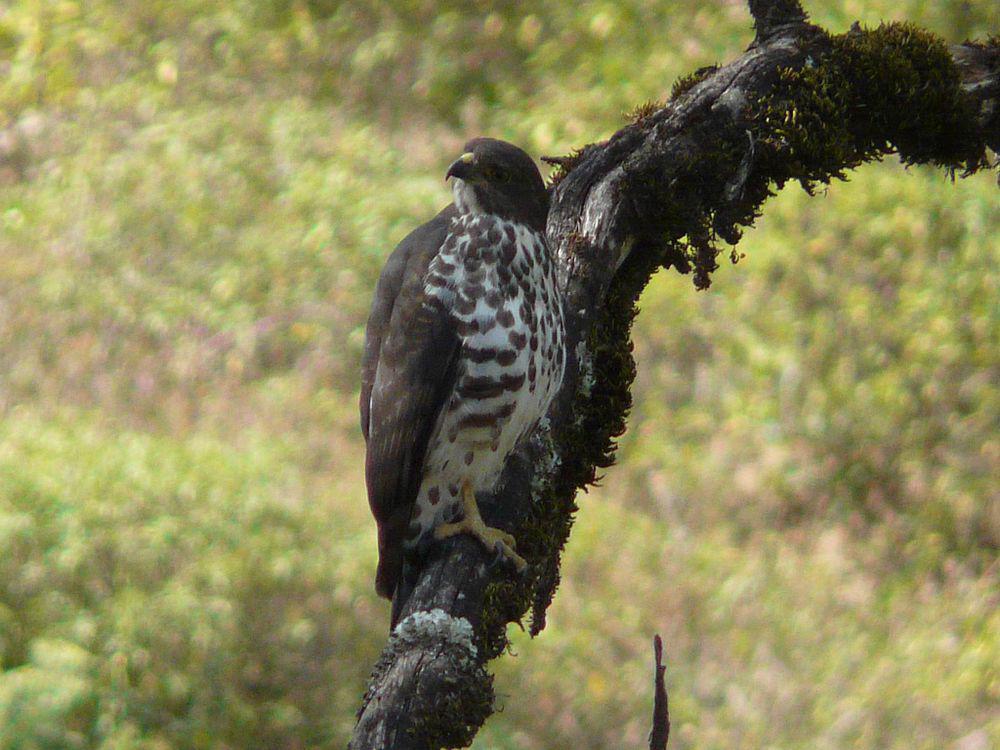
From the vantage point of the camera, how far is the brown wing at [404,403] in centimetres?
340

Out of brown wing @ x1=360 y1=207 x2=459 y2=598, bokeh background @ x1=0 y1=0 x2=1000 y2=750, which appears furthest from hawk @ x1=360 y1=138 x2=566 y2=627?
bokeh background @ x1=0 y1=0 x2=1000 y2=750

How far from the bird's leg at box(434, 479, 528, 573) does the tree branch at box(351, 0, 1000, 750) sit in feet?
0.11

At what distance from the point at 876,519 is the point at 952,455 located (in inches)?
23.7

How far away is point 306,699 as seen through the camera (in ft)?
19.5

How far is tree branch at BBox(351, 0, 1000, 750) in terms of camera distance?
11.4ft

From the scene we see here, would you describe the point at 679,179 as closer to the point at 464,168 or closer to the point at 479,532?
the point at 464,168

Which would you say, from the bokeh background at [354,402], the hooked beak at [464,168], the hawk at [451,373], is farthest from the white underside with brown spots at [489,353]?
the bokeh background at [354,402]

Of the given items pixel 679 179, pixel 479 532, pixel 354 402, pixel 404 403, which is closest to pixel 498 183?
pixel 679 179

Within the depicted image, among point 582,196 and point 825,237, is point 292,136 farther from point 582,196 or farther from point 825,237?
point 582,196

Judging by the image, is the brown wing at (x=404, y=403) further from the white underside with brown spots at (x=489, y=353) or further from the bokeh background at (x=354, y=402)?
the bokeh background at (x=354, y=402)

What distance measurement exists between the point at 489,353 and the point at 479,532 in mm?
468

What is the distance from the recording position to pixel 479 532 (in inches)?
128

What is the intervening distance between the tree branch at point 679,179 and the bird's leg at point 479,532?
0.03 m

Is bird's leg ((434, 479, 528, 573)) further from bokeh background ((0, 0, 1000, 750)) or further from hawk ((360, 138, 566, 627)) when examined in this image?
bokeh background ((0, 0, 1000, 750))
